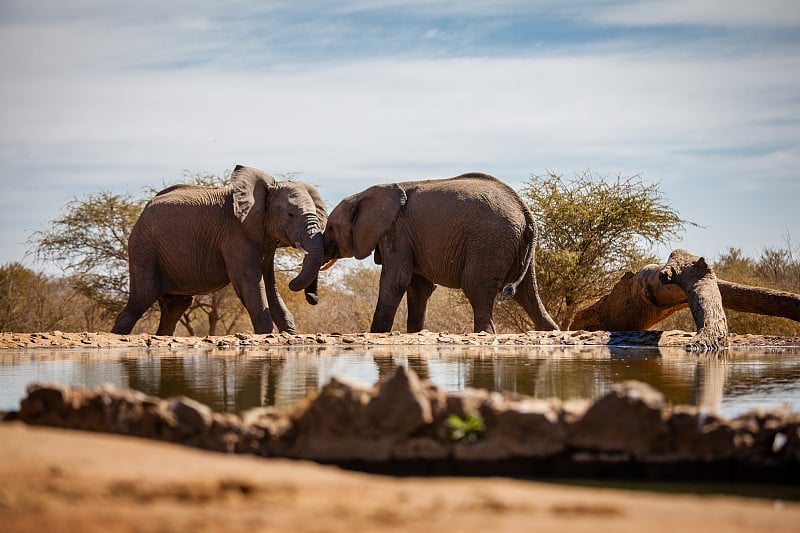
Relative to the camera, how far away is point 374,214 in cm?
2181

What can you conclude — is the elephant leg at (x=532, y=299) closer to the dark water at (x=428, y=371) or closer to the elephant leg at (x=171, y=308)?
the dark water at (x=428, y=371)

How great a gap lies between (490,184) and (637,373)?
29.3 ft

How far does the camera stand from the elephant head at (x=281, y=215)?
70.3 ft

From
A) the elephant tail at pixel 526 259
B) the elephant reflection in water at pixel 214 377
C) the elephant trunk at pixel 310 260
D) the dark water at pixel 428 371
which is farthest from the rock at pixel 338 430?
the elephant trunk at pixel 310 260

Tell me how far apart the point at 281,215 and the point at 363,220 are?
4.89ft

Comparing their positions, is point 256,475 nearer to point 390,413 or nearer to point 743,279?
point 390,413

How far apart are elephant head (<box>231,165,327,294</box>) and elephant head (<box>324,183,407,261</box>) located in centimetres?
38

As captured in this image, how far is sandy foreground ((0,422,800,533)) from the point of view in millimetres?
5094

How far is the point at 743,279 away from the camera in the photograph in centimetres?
2784

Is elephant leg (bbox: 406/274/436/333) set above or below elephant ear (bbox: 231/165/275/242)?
below

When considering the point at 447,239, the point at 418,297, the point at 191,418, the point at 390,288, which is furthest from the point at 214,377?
the point at 418,297

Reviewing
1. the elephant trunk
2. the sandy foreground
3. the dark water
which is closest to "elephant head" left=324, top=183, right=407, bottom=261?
the elephant trunk

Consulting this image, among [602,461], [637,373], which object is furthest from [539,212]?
[602,461]

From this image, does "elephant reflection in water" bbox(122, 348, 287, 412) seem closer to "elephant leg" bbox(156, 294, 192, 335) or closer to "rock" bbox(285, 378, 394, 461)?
"rock" bbox(285, 378, 394, 461)
